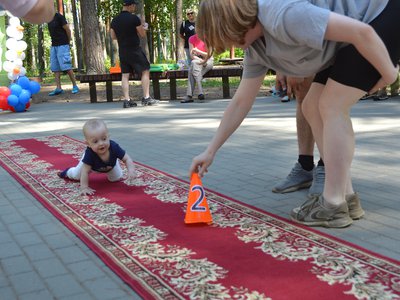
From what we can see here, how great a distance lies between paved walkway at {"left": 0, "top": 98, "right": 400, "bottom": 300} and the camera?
109 inches

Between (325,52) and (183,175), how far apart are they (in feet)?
7.40

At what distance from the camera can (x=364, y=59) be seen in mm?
2994

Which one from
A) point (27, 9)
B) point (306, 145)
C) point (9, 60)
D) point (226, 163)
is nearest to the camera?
point (27, 9)

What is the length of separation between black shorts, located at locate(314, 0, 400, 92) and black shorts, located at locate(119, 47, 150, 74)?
8758 mm

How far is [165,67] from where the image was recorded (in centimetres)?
1301

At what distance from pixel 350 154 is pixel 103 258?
5.05ft

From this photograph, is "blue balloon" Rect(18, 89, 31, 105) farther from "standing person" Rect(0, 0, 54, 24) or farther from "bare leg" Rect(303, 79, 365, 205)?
"standing person" Rect(0, 0, 54, 24)

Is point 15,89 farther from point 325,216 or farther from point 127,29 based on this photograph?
point 325,216

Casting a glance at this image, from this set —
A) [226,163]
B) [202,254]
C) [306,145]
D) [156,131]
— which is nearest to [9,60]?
[156,131]

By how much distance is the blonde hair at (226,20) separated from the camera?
9.43 feet

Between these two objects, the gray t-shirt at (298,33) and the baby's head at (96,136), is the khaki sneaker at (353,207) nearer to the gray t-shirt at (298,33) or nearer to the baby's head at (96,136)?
the gray t-shirt at (298,33)

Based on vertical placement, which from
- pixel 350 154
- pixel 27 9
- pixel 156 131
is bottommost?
pixel 156 131

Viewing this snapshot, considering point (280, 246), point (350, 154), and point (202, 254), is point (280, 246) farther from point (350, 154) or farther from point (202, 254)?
point (350, 154)

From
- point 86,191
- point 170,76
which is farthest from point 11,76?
point 86,191
